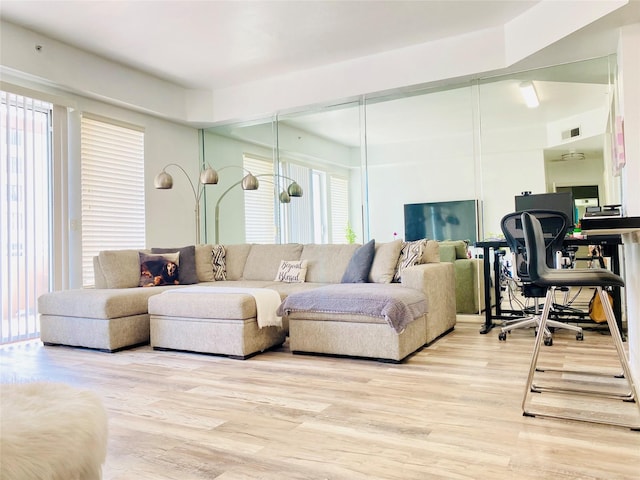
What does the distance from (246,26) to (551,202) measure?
3217mm

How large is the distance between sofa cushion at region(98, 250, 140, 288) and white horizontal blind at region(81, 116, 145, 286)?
0.71 meters

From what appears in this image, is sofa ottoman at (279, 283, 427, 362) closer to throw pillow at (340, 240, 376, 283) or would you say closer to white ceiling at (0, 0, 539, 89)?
throw pillow at (340, 240, 376, 283)

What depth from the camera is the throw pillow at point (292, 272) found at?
4.64 meters

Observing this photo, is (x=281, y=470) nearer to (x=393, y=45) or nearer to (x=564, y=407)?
(x=564, y=407)

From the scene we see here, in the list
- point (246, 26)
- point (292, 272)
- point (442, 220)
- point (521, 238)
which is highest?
point (246, 26)

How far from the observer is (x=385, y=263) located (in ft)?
13.6

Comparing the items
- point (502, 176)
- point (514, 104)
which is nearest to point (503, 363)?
point (502, 176)

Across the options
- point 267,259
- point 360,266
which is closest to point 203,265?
point 267,259

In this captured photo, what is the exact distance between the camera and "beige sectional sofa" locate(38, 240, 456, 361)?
3.42 meters

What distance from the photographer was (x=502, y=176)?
4.96 meters

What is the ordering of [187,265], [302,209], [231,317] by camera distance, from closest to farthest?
[231,317] < [187,265] < [302,209]

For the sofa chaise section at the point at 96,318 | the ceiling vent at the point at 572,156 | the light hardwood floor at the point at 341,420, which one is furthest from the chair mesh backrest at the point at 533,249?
the sofa chaise section at the point at 96,318

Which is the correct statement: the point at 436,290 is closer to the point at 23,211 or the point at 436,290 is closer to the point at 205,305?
the point at 205,305

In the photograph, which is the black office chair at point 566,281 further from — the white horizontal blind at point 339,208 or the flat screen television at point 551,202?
the white horizontal blind at point 339,208
